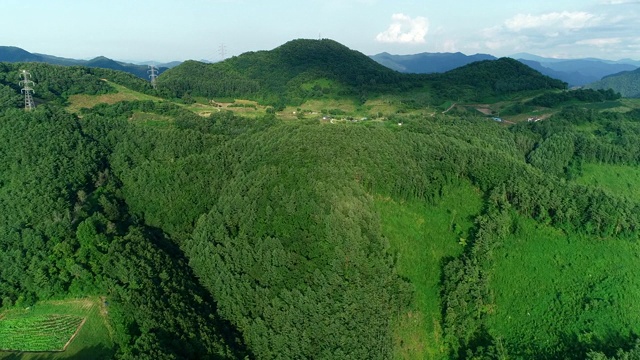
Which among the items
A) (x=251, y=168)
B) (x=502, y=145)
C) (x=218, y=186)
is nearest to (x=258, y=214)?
(x=251, y=168)

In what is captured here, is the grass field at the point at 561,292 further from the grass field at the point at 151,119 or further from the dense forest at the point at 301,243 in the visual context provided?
the grass field at the point at 151,119

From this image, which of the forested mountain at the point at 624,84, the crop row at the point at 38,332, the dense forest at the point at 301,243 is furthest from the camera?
the forested mountain at the point at 624,84

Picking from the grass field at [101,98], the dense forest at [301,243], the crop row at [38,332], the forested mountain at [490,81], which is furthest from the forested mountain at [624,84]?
the crop row at [38,332]

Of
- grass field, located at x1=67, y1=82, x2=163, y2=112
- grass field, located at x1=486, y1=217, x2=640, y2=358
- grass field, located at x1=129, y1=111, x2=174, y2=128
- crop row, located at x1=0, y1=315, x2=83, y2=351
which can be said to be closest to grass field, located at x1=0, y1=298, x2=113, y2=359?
crop row, located at x1=0, y1=315, x2=83, y2=351

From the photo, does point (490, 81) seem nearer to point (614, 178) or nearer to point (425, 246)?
point (614, 178)

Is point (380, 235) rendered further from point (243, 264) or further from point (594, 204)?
point (594, 204)

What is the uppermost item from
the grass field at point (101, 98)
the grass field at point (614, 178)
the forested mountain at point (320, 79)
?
the forested mountain at point (320, 79)
